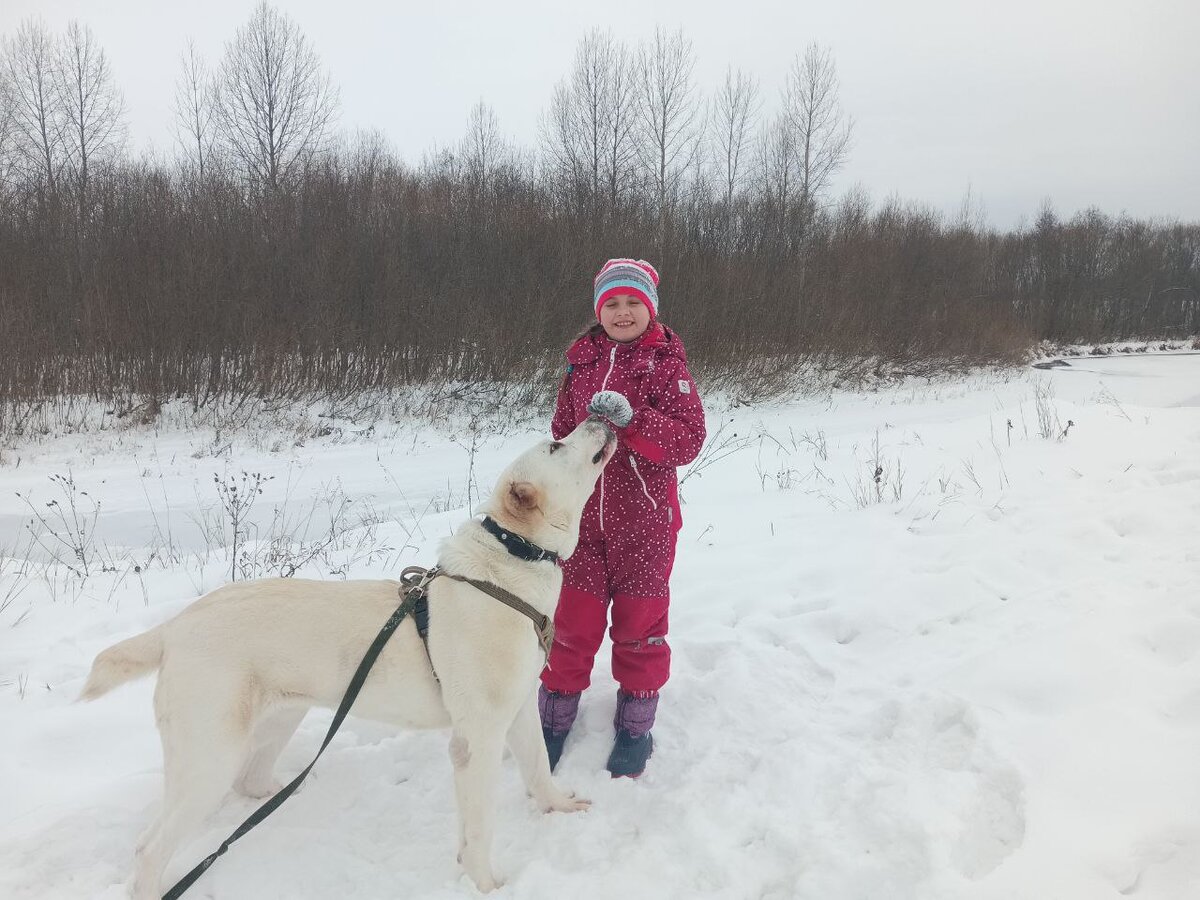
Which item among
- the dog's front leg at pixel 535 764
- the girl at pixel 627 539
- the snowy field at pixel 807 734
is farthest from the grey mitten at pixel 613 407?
the snowy field at pixel 807 734

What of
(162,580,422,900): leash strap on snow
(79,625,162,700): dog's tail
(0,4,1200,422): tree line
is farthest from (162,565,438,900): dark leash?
(0,4,1200,422): tree line

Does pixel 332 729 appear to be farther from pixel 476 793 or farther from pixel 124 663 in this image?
pixel 124 663

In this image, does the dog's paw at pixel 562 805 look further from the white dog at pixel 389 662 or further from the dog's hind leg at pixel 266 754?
the dog's hind leg at pixel 266 754

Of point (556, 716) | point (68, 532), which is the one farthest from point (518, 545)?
point (68, 532)

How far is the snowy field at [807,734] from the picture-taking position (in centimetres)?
207

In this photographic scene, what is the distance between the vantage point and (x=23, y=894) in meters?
2.03

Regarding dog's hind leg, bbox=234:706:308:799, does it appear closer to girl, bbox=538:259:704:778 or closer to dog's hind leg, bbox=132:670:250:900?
dog's hind leg, bbox=132:670:250:900

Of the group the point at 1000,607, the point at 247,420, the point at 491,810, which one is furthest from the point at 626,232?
the point at 491,810

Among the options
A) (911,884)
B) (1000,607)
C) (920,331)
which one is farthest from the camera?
(920,331)

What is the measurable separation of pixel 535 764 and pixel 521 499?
1.06 metres

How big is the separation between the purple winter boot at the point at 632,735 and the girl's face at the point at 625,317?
1.62 m

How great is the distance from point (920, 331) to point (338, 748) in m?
25.1

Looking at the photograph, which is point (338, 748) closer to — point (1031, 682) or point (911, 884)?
point (911, 884)

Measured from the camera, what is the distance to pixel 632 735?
2746 mm
